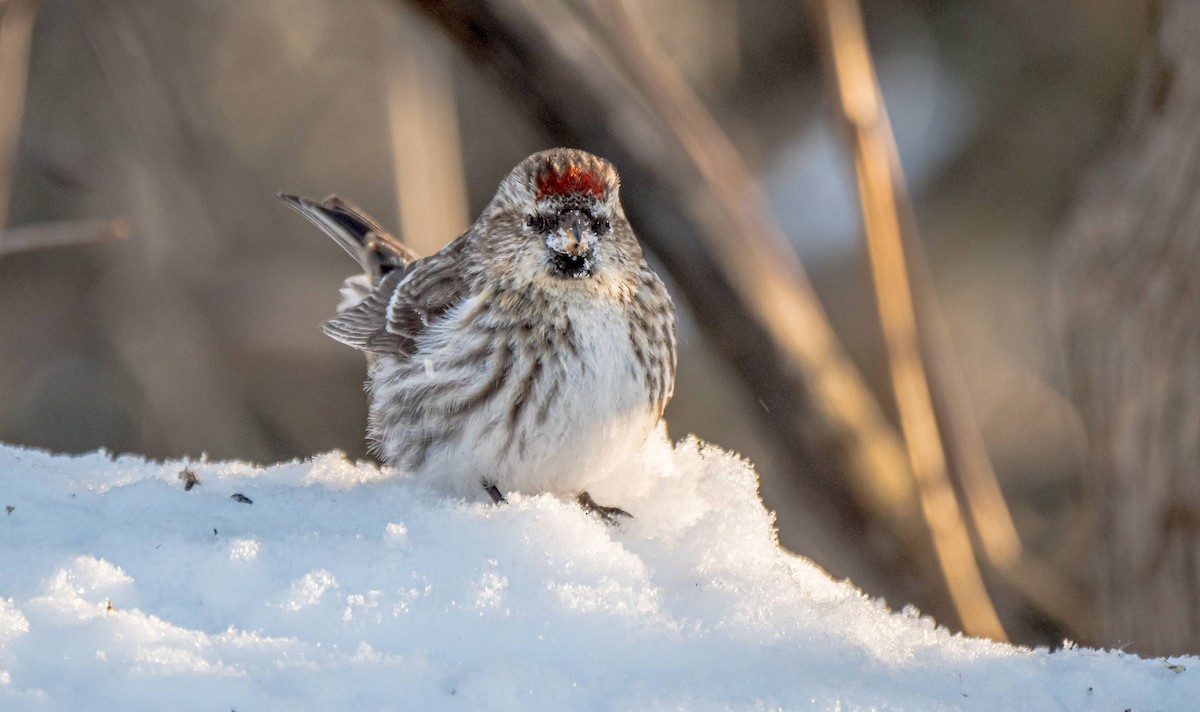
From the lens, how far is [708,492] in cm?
198

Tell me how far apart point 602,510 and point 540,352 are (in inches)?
12.5

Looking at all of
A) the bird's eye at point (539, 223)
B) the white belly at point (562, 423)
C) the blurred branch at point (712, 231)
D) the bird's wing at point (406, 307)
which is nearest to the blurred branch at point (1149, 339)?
the blurred branch at point (712, 231)

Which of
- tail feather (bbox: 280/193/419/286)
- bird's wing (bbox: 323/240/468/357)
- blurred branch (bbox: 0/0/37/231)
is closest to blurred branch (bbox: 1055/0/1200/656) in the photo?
bird's wing (bbox: 323/240/468/357)

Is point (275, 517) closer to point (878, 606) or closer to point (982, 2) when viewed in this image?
point (878, 606)

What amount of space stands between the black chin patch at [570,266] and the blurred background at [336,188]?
8.92 ft

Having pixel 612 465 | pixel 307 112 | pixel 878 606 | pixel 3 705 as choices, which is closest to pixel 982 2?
pixel 307 112

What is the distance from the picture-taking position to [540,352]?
7.35ft

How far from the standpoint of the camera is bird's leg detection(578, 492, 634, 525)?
204cm

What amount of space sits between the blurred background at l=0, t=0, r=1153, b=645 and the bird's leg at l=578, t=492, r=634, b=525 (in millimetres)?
2685

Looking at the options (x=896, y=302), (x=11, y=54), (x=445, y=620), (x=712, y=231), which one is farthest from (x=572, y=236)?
(x=11, y=54)

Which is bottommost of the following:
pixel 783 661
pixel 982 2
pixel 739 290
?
pixel 783 661

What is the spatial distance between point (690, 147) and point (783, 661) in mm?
1758

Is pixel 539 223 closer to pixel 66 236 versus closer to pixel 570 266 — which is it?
pixel 570 266

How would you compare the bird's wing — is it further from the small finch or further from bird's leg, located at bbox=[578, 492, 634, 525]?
bird's leg, located at bbox=[578, 492, 634, 525]
